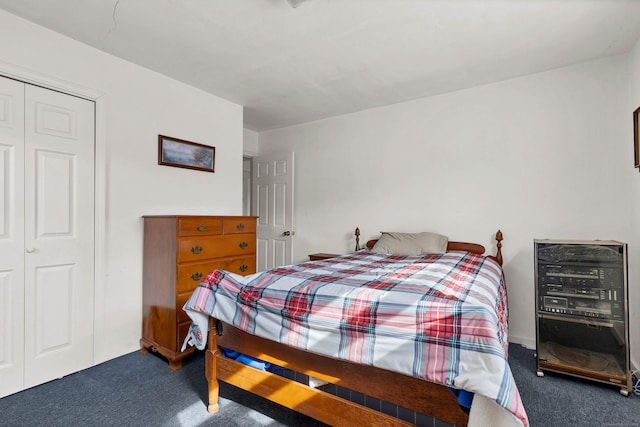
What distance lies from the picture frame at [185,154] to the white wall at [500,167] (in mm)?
1474

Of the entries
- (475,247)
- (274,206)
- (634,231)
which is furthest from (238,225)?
Answer: (634,231)

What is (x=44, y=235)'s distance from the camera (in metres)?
2.24

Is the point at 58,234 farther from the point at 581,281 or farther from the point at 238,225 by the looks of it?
the point at 581,281

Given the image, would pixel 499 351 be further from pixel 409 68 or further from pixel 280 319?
pixel 409 68

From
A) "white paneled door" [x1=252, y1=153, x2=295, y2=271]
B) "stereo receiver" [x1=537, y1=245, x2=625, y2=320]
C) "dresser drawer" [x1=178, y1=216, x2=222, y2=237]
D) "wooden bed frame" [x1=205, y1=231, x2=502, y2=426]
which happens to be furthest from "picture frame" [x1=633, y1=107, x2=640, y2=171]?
"white paneled door" [x1=252, y1=153, x2=295, y2=271]

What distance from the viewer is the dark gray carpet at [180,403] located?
5.76 feet

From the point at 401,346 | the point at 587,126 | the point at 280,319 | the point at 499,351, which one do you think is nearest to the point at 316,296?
the point at 280,319

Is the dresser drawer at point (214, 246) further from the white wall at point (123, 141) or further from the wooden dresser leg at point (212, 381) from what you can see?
the wooden dresser leg at point (212, 381)

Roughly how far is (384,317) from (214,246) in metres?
1.82

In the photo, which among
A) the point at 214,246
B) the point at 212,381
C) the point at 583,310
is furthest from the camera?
the point at 214,246

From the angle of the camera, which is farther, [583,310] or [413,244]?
[413,244]

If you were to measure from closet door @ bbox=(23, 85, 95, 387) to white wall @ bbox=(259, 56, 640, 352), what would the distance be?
8.21 feet

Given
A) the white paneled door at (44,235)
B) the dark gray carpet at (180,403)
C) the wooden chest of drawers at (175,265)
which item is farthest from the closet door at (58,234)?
the wooden chest of drawers at (175,265)

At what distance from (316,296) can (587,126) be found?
279cm
